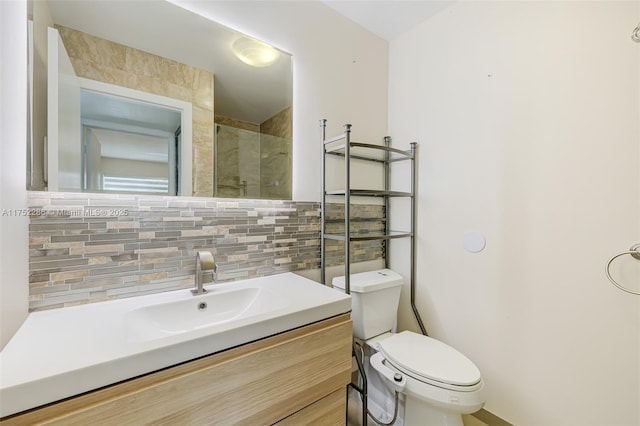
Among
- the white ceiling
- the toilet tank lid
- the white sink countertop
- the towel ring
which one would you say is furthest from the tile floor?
the white ceiling

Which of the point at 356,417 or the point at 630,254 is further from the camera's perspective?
the point at 356,417

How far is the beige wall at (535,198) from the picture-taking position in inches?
41.0

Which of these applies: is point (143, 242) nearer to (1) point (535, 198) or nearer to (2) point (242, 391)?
(2) point (242, 391)

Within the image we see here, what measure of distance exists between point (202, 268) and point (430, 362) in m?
1.07

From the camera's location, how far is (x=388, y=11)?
157 cm

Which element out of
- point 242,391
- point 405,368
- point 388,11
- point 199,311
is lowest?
point 405,368

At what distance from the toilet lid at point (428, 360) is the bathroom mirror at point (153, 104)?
96 centimetres

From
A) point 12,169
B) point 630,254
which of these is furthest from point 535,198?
point 12,169

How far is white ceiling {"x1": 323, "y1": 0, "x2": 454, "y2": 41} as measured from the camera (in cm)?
151

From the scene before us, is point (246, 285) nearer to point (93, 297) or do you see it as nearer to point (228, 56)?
point (93, 297)

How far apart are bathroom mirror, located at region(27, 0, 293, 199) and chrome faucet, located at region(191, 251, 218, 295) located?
0.28 meters

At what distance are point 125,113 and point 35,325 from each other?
2.47 feet

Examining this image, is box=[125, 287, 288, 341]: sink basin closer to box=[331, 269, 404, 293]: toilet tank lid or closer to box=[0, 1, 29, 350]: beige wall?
box=[0, 1, 29, 350]: beige wall

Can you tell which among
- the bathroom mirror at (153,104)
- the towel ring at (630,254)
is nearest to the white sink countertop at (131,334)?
the bathroom mirror at (153,104)
